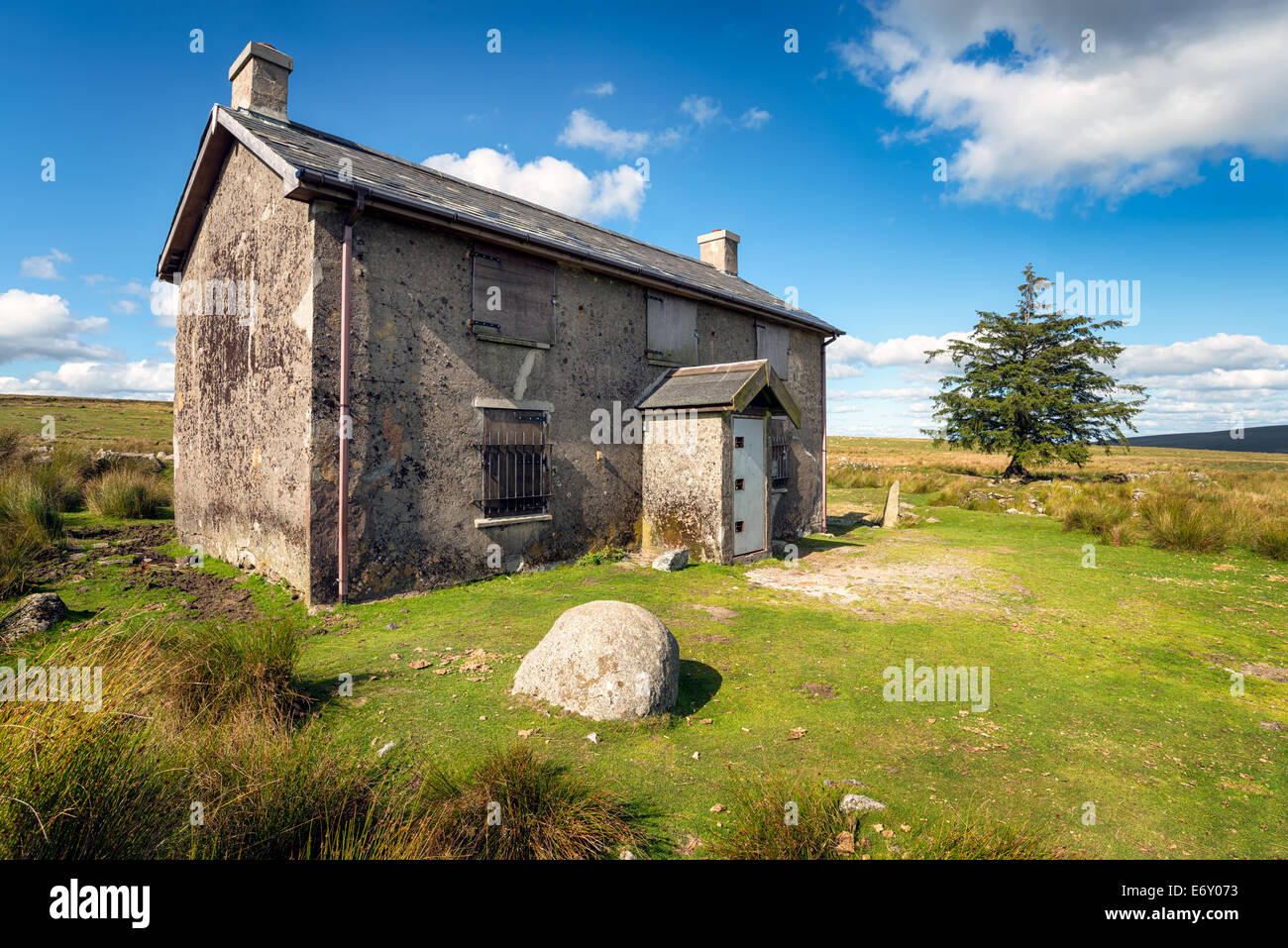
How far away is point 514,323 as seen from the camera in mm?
9172

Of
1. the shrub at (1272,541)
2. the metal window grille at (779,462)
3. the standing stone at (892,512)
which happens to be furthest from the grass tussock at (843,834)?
the standing stone at (892,512)

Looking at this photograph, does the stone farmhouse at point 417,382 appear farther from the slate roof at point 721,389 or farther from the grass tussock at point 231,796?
the grass tussock at point 231,796

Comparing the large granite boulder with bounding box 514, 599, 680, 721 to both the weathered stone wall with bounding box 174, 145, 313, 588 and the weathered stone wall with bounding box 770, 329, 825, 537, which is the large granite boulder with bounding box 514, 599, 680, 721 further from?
the weathered stone wall with bounding box 770, 329, 825, 537

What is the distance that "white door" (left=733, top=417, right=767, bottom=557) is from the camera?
413 inches

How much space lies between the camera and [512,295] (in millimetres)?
9141

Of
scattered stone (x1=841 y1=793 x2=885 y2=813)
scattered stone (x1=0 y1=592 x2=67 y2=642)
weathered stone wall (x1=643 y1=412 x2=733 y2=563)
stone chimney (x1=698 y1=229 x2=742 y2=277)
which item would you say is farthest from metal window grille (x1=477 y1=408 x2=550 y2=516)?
stone chimney (x1=698 y1=229 x2=742 y2=277)

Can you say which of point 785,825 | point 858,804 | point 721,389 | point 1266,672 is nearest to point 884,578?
point 721,389

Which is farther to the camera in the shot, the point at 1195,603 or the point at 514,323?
the point at 514,323

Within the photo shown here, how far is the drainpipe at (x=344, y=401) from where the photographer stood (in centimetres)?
729

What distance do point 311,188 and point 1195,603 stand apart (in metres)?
12.9

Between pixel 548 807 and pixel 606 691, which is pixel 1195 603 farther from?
pixel 548 807

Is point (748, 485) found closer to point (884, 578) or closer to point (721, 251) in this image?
point (884, 578)

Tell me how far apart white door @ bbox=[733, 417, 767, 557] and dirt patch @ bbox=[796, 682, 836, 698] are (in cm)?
510

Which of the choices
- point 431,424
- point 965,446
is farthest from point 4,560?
point 965,446
